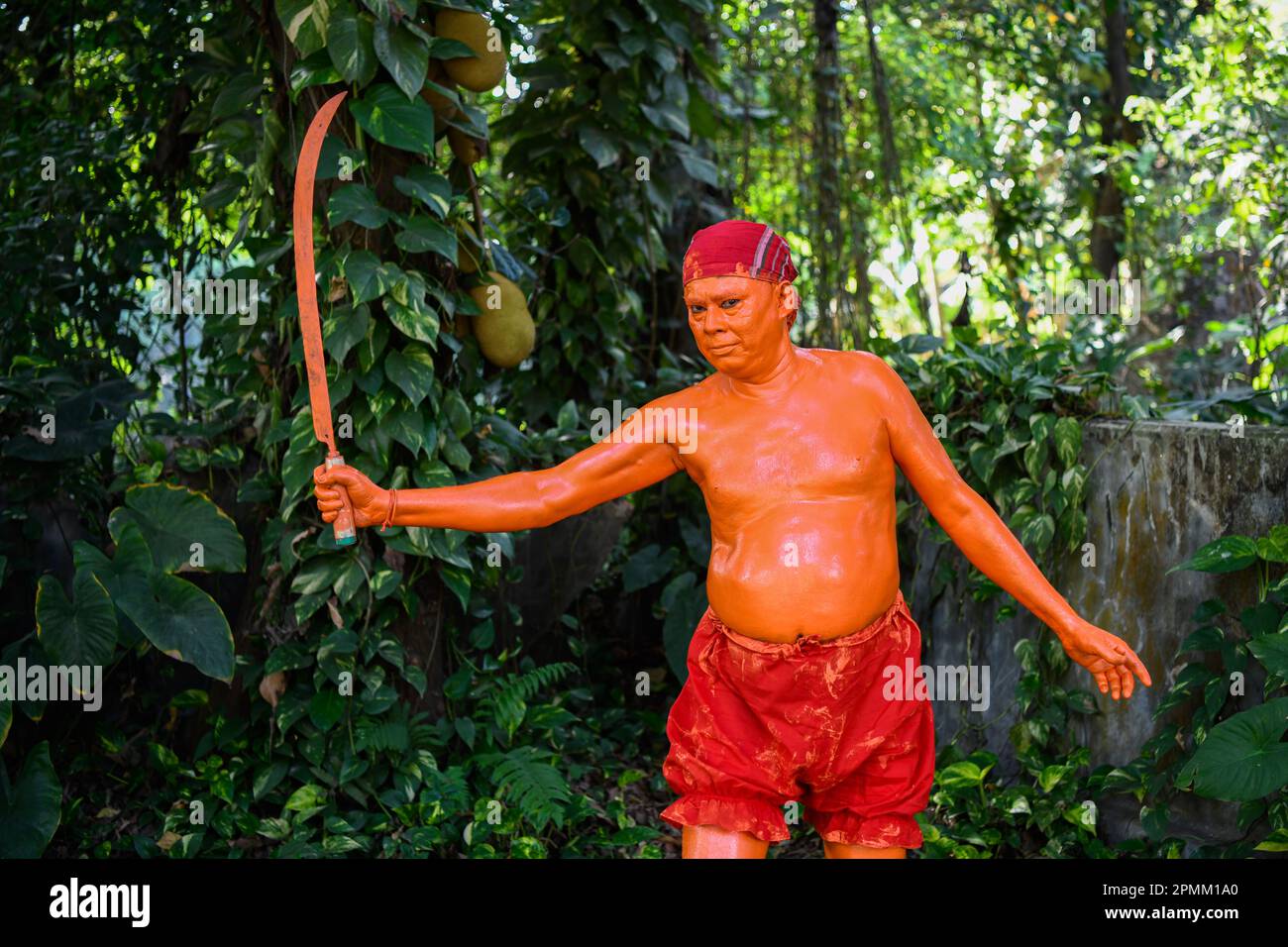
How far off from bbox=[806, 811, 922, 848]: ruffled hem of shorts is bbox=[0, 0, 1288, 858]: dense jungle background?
767mm

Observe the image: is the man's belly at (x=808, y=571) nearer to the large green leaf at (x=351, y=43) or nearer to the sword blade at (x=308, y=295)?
the sword blade at (x=308, y=295)

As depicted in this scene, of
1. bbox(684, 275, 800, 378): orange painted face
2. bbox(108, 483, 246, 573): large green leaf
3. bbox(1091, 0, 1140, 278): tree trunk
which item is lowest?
bbox(108, 483, 246, 573): large green leaf

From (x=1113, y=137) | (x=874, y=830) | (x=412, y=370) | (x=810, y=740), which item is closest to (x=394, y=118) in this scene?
(x=412, y=370)

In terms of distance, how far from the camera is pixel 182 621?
339 cm

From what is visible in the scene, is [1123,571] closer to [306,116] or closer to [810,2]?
[306,116]

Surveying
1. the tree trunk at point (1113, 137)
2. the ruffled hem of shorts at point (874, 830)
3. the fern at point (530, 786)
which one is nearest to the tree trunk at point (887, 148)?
the tree trunk at point (1113, 137)

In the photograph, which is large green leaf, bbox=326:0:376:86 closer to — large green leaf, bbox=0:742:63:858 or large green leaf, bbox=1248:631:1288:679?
large green leaf, bbox=0:742:63:858

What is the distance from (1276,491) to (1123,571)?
0.49 meters

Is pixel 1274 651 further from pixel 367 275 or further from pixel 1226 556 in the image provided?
pixel 367 275

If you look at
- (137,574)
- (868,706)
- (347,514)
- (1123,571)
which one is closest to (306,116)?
(137,574)

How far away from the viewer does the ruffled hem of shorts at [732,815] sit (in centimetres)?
234

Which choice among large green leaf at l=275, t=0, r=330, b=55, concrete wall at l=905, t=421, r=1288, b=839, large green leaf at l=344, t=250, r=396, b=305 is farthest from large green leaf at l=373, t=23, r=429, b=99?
concrete wall at l=905, t=421, r=1288, b=839

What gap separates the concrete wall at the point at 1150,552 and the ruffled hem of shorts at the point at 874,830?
120 cm

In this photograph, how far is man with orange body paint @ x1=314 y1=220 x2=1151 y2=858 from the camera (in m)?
2.35
